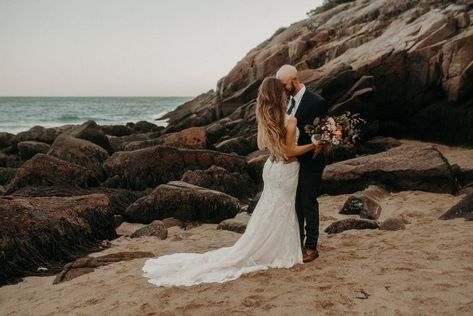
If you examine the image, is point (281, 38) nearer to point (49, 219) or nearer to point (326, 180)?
point (326, 180)

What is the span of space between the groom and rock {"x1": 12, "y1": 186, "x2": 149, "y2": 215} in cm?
496

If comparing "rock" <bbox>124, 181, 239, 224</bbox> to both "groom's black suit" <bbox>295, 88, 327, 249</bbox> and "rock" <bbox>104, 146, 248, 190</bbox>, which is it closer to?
"rock" <bbox>104, 146, 248, 190</bbox>

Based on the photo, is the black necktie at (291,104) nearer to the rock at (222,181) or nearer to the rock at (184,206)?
the rock at (184,206)

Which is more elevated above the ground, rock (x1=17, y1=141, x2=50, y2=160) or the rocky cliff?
the rocky cliff

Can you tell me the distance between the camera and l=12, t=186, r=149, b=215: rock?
32.4 feet

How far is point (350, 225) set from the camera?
7594 mm

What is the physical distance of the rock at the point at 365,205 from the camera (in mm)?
8484

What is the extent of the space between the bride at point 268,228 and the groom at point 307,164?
140 mm

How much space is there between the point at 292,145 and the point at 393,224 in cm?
270

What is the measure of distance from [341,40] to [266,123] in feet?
61.2

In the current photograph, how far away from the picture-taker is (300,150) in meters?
5.73

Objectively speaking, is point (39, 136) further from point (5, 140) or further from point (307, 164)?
point (307, 164)

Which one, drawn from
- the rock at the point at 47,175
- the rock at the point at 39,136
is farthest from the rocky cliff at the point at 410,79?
the rock at the point at 47,175

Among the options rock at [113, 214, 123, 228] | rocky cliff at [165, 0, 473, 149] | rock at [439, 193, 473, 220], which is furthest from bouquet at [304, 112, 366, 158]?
rocky cliff at [165, 0, 473, 149]
